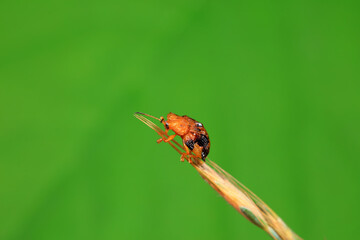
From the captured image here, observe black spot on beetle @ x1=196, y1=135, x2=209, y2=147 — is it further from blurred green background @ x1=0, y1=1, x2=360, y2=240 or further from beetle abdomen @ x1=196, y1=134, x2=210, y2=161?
blurred green background @ x1=0, y1=1, x2=360, y2=240

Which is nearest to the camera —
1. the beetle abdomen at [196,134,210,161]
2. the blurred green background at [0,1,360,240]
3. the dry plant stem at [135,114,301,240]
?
the dry plant stem at [135,114,301,240]

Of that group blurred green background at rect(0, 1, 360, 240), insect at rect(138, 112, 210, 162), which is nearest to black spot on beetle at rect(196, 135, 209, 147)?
insect at rect(138, 112, 210, 162)

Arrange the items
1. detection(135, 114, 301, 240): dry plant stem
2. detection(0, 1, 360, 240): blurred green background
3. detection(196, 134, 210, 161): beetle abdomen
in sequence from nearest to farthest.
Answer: detection(135, 114, 301, 240): dry plant stem → detection(196, 134, 210, 161): beetle abdomen → detection(0, 1, 360, 240): blurred green background

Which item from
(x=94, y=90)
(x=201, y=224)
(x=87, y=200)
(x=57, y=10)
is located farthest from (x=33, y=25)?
(x=201, y=224)

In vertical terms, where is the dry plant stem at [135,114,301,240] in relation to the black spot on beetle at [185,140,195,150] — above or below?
below

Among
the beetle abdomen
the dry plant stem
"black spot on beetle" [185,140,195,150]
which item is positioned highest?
the beetle abdomen

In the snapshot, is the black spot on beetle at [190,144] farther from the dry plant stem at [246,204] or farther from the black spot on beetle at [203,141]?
the dry plant stem at [246,204]

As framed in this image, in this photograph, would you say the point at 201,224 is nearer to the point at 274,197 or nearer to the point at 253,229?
the point at 253,229

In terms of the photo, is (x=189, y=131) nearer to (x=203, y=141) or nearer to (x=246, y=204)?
(x=203, y=141)
